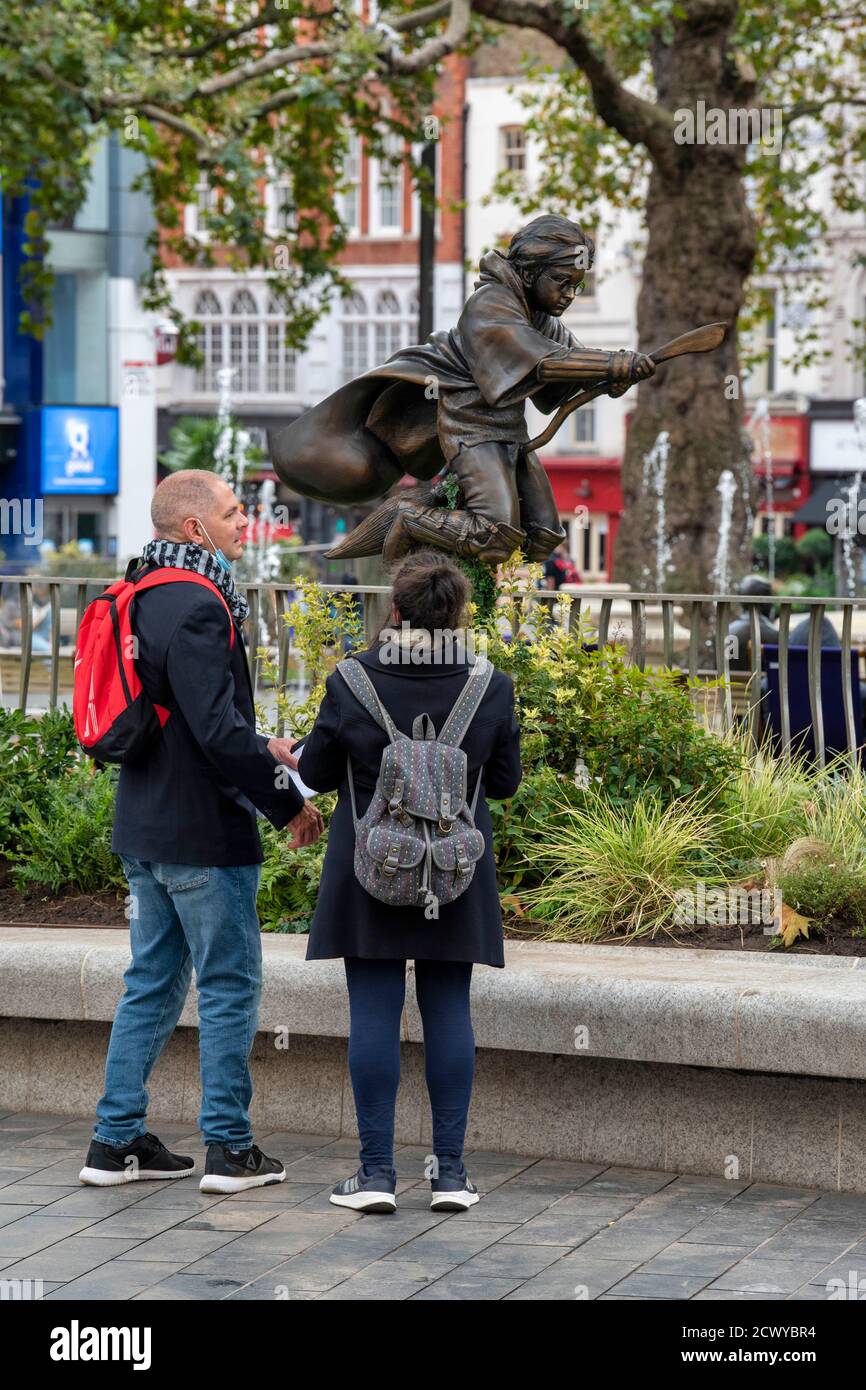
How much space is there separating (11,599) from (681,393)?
39.6 feet

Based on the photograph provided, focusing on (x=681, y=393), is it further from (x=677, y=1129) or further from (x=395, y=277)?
(x=395, y=277)

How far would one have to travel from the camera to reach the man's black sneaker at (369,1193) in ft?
16.2

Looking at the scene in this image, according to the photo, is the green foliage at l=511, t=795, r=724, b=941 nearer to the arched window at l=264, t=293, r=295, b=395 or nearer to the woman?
the woman

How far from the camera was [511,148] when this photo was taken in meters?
49.9

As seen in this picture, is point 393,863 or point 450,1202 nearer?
point 393,863

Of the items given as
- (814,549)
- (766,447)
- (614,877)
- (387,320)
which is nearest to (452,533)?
(614,877)

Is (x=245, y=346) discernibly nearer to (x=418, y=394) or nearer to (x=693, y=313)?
(x=693, y=313)

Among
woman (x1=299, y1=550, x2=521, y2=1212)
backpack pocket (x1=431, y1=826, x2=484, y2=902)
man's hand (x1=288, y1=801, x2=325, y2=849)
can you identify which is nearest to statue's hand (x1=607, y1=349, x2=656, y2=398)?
woman (x1=299, y1=550, x2=521, y2=1212)

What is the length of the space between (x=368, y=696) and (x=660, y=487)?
39.8 ft

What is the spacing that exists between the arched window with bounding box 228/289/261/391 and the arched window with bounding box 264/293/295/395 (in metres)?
0.31

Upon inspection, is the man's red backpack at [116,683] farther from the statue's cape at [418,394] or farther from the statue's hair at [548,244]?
the statue's hair at [548,244]

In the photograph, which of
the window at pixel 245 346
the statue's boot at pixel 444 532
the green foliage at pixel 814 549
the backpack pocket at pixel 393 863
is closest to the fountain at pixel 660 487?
the statue's boot at pixel 444 532
